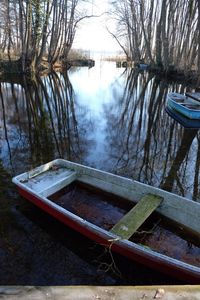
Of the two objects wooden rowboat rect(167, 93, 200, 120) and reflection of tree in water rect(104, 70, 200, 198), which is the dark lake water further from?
wooden rowboat rect(167, 93, 200, 120)

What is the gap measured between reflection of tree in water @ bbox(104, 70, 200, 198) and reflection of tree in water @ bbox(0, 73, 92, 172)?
1.10 metres

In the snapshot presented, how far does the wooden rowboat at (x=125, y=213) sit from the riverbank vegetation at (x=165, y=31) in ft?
49.6

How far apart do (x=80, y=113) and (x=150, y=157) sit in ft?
16.2

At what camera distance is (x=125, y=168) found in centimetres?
638

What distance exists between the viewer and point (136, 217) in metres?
3.71

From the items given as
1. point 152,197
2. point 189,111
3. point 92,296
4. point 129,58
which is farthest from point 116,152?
point 129,58

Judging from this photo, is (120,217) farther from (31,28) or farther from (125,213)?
(31,28)

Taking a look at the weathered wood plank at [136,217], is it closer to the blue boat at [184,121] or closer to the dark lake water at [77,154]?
the dark lake water at [77,154]

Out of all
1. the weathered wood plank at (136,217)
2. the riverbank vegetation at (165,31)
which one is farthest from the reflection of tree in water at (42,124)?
the riverbank vegetation at (165,31)

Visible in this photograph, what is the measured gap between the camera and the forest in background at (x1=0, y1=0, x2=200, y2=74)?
20.2m

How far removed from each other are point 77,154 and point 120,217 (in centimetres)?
316

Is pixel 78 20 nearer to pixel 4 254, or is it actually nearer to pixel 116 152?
pixel 116 152

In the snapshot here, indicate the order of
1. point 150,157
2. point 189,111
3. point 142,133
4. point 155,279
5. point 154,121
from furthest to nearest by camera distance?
point 154,121 → point 189,111 → point 142,133 → point 150,157 → point 155,279

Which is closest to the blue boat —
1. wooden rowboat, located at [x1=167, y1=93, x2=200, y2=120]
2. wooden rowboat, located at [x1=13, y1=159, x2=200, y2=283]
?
wooden rowboat, located at [x1=167, y1=93, x2=200, y2=120]
